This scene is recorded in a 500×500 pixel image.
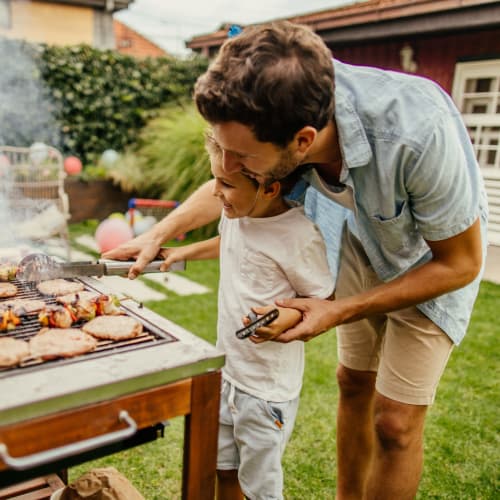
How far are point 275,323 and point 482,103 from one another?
6.94 metres

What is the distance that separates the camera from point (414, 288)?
1.45m

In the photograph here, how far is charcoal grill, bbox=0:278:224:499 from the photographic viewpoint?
37.3 inches

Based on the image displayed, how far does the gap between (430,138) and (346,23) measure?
22.8 ft

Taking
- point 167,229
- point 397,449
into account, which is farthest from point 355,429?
point 167,229

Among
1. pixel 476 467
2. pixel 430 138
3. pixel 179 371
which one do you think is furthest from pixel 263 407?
pixel 476 467

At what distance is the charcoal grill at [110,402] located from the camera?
95 centimetres

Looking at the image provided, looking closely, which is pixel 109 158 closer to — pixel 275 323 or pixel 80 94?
pixel 80 94

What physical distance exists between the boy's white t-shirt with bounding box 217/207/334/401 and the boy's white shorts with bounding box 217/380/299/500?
4 cm

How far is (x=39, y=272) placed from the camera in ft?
5.23

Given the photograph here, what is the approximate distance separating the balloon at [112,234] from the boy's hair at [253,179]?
422 cm

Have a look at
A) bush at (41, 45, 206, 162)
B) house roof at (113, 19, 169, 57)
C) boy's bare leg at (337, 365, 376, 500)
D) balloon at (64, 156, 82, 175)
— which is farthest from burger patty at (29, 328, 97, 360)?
house roof at (113, 19, 169, 57)

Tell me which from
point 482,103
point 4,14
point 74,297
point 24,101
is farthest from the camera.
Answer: point 4,14

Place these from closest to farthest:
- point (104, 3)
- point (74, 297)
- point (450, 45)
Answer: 1. point (74, 297)
2. point (450, 45)
3. point (104, 3)

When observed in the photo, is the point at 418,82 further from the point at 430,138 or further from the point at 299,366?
the point at 299,366
